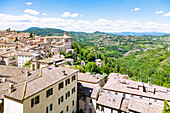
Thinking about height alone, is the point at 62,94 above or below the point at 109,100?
above

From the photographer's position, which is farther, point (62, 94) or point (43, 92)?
point (62, 94)

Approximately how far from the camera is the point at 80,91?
3180 centimetres

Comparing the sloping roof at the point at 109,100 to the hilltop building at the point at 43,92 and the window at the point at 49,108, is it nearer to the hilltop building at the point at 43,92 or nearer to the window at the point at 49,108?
the hilltop building at the point at 43,92

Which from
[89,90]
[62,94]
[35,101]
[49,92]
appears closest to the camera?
[35,101]

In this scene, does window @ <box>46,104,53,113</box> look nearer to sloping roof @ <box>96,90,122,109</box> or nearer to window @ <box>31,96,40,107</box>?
window @ <box>31,96,40,107</box>

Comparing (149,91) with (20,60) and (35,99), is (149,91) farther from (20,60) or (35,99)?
(20,60)

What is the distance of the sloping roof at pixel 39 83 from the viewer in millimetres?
17036

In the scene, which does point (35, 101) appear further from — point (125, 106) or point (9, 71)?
point (125, 106)

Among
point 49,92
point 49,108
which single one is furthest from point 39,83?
point 49,108

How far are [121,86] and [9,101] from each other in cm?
3018

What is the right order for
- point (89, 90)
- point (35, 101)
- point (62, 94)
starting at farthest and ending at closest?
point (89, 90)
point (62, 94)
point (35, 101)

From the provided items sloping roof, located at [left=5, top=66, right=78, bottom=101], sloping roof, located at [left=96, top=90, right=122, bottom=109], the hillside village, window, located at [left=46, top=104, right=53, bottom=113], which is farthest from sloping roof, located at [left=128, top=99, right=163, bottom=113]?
window, located at [left=46, top=104, right=53, bottom=113]

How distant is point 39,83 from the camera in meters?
19.8

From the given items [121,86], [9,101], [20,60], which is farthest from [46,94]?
[20,60]
